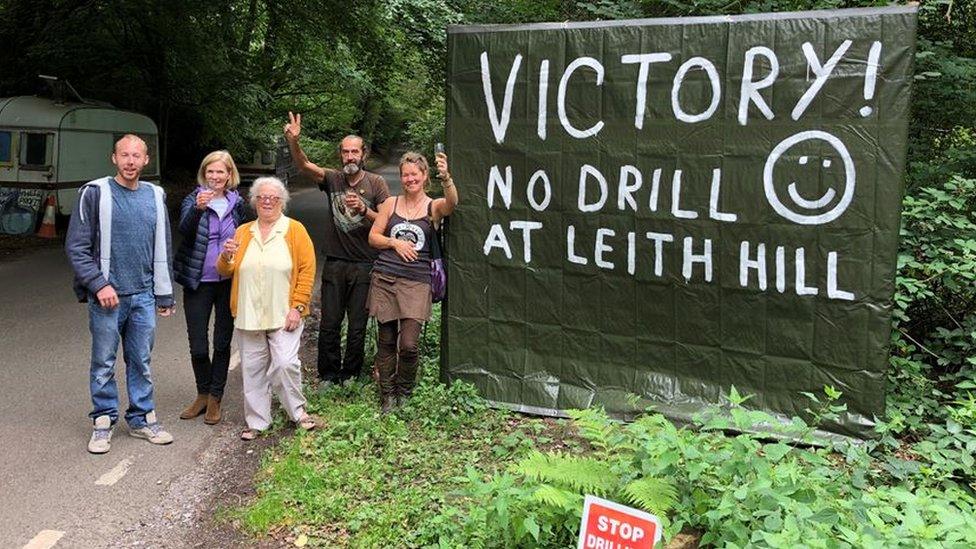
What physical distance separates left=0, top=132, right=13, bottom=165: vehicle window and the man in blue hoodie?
9702mm

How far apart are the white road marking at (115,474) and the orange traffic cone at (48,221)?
9713mm

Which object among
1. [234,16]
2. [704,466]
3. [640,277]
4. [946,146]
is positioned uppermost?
[234,16]

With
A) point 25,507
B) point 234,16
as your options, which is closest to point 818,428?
point 25,507

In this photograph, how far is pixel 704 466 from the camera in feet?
9.93

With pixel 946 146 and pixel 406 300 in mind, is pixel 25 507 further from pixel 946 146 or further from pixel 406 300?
pixel 946 146

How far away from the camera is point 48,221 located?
12.5 meters

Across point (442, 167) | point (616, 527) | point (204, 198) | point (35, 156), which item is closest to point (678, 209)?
point (442, 167)

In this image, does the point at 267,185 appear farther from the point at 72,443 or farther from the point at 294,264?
the point at 72,443

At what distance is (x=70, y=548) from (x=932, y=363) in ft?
18.5

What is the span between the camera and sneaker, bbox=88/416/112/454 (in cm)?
464

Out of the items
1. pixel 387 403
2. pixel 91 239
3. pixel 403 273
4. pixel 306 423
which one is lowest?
pixel 306 423

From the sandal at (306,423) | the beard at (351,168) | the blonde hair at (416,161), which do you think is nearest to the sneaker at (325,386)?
the sandal at (306,423)

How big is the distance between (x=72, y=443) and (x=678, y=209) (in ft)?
14.2

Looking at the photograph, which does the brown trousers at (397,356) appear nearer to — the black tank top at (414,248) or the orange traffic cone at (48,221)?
the black tank top at (414,248)
